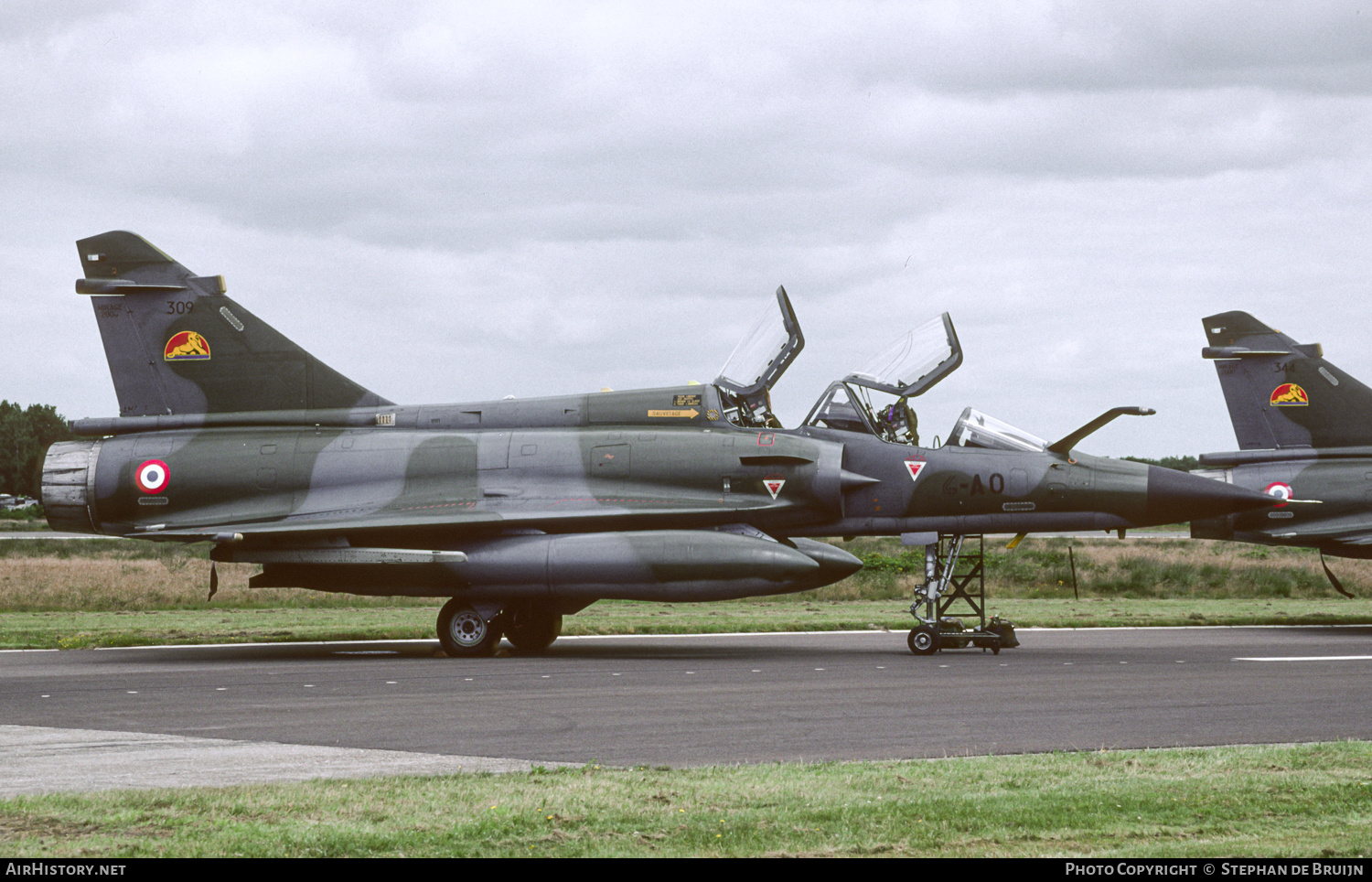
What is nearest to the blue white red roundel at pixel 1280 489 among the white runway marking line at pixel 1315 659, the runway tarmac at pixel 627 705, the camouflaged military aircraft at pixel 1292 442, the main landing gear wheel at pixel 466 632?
the camouflaged military aircraft at pixel 1292 442

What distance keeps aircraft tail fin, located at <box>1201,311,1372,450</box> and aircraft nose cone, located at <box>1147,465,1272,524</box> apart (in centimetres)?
666

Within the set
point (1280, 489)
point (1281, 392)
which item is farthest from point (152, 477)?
point (1281, 392)

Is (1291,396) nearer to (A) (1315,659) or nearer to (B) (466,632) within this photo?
(A) (1315,659)

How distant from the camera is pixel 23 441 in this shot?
359 ft

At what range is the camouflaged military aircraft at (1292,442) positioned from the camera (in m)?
22.9

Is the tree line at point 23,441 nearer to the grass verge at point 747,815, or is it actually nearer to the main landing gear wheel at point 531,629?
the main landing gear wheel at point 531,629

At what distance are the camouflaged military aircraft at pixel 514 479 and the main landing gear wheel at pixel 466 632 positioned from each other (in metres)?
0.03

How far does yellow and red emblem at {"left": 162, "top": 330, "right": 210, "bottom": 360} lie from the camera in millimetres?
21391

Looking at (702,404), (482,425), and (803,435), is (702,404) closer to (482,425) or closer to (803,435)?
(803,435)

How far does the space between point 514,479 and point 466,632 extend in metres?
2.38

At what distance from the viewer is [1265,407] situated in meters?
24.4

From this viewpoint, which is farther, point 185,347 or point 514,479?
point 185,347

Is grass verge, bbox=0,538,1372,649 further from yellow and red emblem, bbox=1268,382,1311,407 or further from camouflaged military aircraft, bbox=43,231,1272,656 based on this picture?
yellow and red emblem, bbox=1268,382,1311,407
